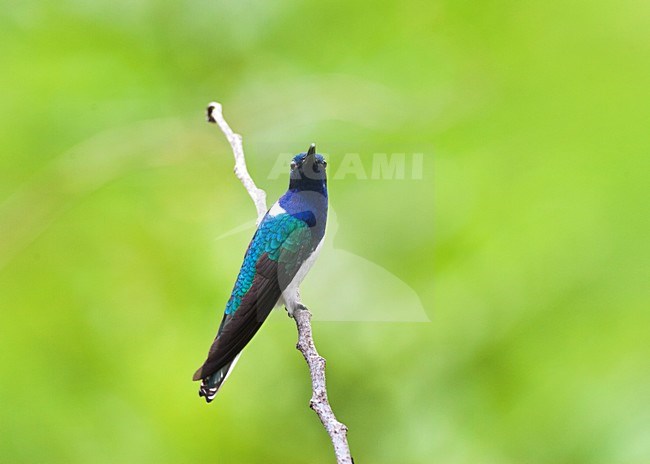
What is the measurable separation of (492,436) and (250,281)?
0.69 metres

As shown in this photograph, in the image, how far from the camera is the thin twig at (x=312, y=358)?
40.1 inches

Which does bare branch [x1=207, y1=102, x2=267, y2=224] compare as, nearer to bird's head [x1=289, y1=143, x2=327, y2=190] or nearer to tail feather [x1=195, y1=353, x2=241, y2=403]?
bird's head [x1=289, y1=143, x2=327, y2=190]

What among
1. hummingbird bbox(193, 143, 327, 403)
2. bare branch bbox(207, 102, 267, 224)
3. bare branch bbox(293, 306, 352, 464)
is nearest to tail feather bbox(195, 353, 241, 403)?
hummingbird bbox(193, 143, 327, 403)

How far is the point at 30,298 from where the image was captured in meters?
1.89

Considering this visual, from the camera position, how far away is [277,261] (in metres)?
1.67

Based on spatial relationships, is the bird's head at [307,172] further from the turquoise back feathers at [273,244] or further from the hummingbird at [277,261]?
the turquoise back feathers at [273,244]

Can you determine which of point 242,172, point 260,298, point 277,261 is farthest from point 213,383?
point 242,172

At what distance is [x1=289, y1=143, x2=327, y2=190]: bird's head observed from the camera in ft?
5.82

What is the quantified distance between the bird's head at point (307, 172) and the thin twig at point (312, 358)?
0.10 m

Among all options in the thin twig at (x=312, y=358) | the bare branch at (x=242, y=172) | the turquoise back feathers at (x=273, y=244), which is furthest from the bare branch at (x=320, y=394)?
the bare branch at (x=242, y=172)

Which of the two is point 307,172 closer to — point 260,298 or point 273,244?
point 273,244

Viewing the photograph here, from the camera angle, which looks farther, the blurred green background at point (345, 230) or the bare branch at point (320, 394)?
the blurred green background at point (345, 230)

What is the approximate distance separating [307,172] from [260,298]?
37 cm

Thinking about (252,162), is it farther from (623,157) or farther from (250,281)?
(623,157)
